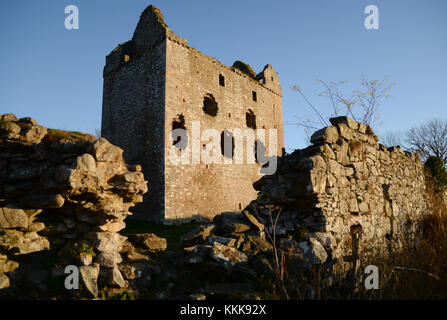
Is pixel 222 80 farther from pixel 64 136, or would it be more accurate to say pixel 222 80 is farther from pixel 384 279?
pixel 384 279

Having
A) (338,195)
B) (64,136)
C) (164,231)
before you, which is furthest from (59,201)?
(164,231)

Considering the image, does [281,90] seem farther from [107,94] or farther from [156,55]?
[107,94]

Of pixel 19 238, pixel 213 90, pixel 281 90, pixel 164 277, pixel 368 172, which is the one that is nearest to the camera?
pixel 19 238

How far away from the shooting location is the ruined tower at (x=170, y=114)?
39.7 feet

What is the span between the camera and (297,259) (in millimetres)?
4094

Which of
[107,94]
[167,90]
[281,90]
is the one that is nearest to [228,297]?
[167,90]

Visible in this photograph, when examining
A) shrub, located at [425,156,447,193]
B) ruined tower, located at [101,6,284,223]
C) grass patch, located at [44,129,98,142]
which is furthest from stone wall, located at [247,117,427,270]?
ruined tower, located at [101,6,284,223]

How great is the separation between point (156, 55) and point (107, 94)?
4008 mm

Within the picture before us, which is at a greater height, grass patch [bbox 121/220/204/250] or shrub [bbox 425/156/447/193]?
shrub [bbox 425/156/447/193]

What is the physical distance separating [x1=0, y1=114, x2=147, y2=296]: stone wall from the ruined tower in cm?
754

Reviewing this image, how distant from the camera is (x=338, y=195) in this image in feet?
18.2

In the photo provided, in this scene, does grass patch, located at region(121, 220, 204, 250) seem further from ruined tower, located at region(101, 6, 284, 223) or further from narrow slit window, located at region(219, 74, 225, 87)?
narrow slit window, located at region(219, 74, 225, 87)

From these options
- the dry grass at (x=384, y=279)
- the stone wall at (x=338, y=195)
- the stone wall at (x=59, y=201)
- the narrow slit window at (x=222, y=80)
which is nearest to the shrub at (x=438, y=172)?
the stone wall at (x=338, y=195)

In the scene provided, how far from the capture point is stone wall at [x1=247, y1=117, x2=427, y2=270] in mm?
5160
